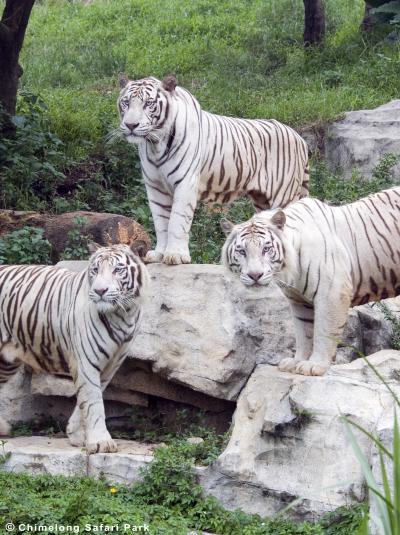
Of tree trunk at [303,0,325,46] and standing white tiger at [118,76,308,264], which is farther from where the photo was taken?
tree trunk at [303,0,325,46]

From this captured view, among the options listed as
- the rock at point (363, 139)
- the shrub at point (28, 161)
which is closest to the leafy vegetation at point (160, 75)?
the shrub at point (28, 161)

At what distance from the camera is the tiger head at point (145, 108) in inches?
247

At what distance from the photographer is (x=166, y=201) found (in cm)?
666

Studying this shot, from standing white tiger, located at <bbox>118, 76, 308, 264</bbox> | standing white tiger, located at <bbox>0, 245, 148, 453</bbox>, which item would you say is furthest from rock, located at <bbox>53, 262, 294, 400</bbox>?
standing white tiger, located at <bbox>0, 245, 148, 453</bbox>

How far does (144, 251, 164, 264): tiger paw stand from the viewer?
21.7ft

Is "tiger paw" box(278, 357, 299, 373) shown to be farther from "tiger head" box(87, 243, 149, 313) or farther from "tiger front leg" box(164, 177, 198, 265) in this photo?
"tiger front leg" box(164, 177, 198, 265)

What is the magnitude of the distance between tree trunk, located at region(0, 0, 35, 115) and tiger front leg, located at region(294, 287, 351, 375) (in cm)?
509

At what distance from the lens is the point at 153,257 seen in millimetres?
6609

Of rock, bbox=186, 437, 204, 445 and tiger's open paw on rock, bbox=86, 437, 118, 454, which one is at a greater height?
rock, bbox=186, 437, 204, 445

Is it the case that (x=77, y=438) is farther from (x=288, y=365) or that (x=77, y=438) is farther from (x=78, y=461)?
(x=288, y=365)

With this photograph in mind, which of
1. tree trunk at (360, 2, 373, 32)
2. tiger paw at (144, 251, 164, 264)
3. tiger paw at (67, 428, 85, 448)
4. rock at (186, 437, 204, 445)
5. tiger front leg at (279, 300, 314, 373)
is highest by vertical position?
tree trunk at (360, 2, 373, 32)

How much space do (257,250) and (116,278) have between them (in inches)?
37.1

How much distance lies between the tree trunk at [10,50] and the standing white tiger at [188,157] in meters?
3.21

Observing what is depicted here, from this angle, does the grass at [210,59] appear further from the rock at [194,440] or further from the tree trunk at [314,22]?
the rock at [194,440]
